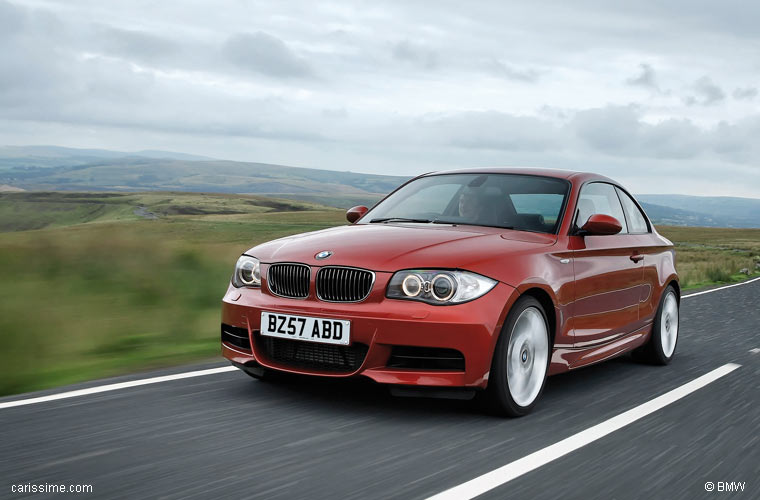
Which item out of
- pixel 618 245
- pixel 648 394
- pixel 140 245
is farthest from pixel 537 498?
pixel 140 245

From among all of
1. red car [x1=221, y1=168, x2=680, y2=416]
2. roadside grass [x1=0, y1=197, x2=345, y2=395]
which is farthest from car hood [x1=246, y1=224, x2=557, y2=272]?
roadside grass [x1=0, y1=197, x2=345, y2=395]

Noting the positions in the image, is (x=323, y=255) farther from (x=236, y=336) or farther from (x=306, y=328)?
(x=236, y=336)

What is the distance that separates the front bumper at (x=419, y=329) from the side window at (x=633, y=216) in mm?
2666

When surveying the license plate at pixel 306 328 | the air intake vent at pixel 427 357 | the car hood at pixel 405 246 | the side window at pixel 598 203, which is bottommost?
the air intake vent at pixel 427 357

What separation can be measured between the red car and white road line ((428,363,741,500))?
49 centimetres

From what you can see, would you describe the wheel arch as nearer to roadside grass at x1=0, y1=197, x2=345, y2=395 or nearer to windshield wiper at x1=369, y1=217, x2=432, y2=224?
windshield wiper at x1=369, y1=217, x2=432, y2=224

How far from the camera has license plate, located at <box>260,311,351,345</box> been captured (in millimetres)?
4574

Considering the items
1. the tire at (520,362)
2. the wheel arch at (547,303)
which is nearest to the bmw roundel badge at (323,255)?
the tire at (520,362)

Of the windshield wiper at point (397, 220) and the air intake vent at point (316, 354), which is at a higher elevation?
the windshield wiper at point (397, 220)

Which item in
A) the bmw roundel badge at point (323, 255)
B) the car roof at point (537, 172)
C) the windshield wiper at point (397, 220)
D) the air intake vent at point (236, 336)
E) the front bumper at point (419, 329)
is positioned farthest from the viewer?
the car roof at point (537, 172)

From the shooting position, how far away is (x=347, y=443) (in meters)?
4.18

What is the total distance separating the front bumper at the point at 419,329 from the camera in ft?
14.7

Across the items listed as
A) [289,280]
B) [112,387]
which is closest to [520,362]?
[289,280]

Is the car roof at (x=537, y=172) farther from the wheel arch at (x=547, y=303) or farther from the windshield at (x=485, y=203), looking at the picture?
the wheel arch at (x=547, y=303)
